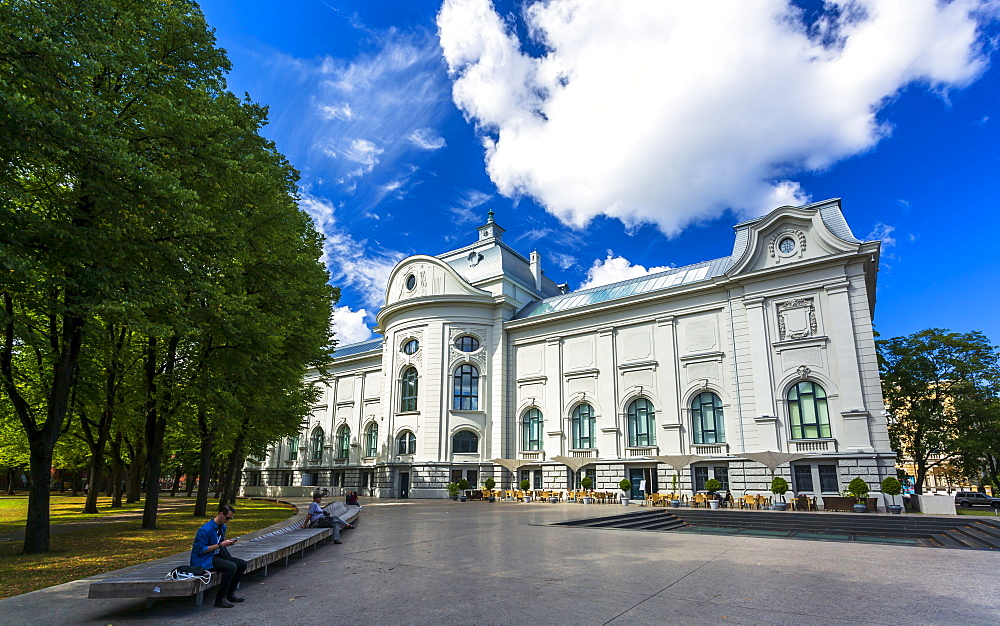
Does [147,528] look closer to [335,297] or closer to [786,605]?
[335,297]

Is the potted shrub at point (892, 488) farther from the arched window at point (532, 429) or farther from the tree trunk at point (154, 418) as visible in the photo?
the tree trunk at point (154, 418)

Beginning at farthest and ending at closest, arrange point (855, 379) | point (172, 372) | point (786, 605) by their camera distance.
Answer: point (855, 379)
point (172, 372)
point (786, 605)

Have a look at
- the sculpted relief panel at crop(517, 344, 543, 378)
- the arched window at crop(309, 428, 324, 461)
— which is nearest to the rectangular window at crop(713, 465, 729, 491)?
the sculpted relief panel at crop(517, 344, 543, 378)

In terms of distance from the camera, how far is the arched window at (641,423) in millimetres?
36969

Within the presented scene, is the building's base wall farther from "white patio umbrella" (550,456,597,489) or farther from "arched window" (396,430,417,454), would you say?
"white patio umbrella" (550,456,597,489)

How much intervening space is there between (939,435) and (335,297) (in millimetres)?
39917

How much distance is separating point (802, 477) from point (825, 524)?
9.46m

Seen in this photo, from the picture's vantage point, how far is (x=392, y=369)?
46.6m

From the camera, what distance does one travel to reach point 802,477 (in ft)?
99.5

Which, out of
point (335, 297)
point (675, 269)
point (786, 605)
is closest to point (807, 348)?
point (675, 269)

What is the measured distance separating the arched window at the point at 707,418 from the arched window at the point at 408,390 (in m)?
21.0

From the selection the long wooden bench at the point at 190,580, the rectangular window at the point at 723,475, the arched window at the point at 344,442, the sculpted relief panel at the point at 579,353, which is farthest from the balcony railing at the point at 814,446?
the arched window at the point at 344,442

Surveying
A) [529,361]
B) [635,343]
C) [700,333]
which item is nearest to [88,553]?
[635,343]

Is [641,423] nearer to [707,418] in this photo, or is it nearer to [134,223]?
[707,418]
